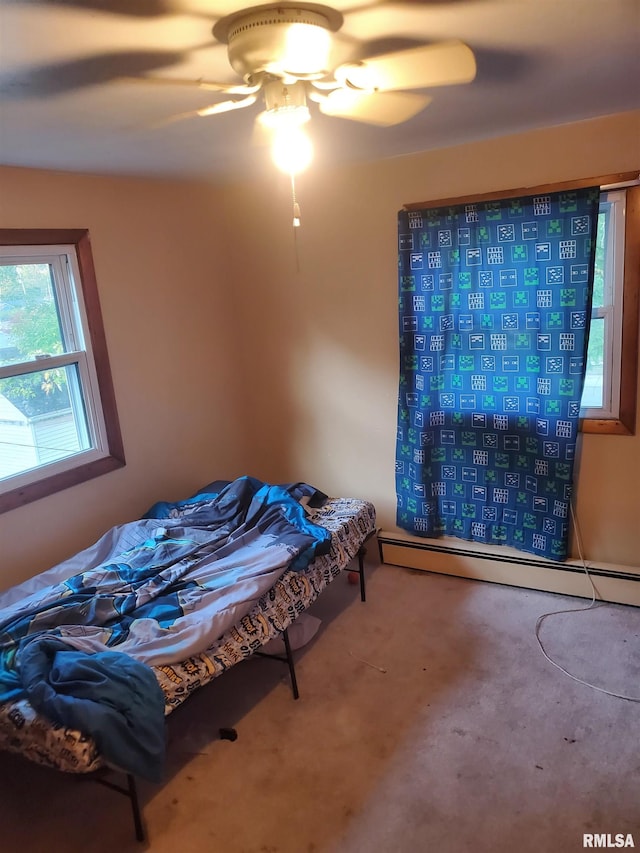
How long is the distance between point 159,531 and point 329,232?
1.83 metres

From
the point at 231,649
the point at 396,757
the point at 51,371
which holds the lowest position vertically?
the point at 396,757

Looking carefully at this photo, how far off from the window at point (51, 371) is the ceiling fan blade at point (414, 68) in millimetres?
1793

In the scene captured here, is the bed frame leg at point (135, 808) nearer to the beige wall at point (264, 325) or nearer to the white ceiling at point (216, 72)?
the beige wall at point (264, 325)

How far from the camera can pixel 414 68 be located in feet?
4.93

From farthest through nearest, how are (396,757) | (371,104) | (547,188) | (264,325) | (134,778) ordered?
(264,325)
(547,188)
(396,757)
(134,778)
(371,104)

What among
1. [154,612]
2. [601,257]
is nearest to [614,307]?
[601,257]

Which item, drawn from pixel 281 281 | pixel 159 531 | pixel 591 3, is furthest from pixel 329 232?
pixel 591 3

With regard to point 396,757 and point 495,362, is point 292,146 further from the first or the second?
point 396,757

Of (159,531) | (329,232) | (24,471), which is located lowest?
(159,531)

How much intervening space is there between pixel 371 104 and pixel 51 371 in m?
1.95

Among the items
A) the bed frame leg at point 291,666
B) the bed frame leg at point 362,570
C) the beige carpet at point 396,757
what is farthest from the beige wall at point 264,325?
the bed frame leg at point 291,666

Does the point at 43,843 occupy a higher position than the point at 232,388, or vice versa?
the point at 232,388

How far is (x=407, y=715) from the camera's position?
7.73 feet

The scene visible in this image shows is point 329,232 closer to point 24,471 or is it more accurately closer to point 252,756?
point 24,471
